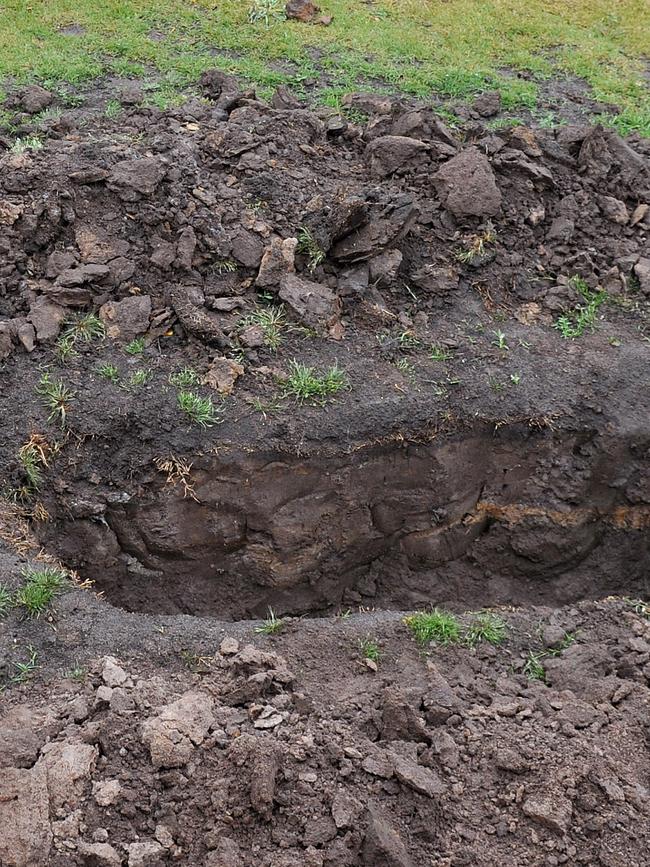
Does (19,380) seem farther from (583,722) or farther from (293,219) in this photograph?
(583,722)

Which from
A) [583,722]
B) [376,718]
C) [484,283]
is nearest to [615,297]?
[484,283]

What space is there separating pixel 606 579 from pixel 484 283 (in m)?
2.39

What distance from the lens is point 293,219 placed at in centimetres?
654

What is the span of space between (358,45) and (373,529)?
18.4 ft

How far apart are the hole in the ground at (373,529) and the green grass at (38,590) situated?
24.8 inches

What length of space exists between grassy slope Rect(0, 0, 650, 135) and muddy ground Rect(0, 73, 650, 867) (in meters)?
0.94

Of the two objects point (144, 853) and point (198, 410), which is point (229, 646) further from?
point (198, 410)

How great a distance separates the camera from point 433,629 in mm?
4980

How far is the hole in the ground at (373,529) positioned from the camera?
18.7 feet

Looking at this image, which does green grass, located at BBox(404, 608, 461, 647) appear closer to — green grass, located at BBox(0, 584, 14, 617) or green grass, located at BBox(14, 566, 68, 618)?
green grass, located at BBox(14, 566, 68, 618)

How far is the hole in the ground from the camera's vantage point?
570 cm

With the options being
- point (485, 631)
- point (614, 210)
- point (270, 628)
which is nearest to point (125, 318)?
point (270, 628)

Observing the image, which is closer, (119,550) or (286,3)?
(119,550)

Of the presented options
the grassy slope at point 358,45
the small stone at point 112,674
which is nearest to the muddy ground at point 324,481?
the small stone at point 112,674
